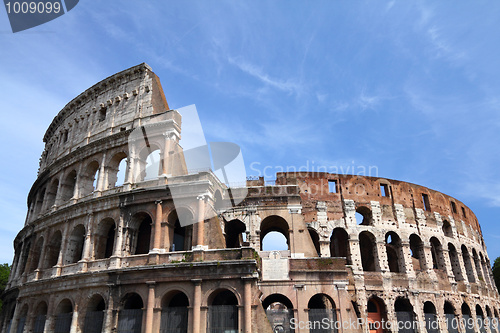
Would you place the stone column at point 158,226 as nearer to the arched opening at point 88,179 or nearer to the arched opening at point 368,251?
the arched opening at point 88,179

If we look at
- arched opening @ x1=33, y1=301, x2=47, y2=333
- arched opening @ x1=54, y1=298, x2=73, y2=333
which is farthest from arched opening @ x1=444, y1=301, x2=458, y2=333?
arched opening @ x1=33, y1=301, x2=47, y2=333

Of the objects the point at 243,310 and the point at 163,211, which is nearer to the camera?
the point at 243,310

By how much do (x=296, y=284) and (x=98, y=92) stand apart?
1767 cm

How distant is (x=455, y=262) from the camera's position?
26953 mm

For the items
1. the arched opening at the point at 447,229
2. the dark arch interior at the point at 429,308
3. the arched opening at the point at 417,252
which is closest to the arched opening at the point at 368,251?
the arched opening at the point at 417,252

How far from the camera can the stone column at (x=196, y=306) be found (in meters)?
15.4

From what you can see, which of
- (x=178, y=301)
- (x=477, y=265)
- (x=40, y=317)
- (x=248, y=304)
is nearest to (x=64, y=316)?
(x=40, y=317)

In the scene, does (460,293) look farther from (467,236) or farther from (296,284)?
(296,284)

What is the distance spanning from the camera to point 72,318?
58.0ft

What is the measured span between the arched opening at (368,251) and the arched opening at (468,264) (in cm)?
912

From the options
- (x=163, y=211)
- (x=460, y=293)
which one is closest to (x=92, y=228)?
(x=163, y=211)

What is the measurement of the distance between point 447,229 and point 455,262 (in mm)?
2529

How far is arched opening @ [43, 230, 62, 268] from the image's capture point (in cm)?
2132

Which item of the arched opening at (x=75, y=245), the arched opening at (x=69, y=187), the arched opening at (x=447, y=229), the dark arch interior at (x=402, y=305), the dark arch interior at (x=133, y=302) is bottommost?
the dark arch interior at (x=133, y=302)
